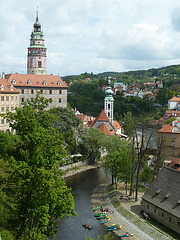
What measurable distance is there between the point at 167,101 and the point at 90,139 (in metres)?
70.4

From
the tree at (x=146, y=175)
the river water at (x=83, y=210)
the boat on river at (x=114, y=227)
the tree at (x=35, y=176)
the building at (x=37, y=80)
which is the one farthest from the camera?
the building at (x=37, y=80)

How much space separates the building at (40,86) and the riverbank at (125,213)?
2832 cm

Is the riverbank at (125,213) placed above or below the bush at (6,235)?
below

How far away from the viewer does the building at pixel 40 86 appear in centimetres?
6419

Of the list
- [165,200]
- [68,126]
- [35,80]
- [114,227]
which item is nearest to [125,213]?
[114,227]

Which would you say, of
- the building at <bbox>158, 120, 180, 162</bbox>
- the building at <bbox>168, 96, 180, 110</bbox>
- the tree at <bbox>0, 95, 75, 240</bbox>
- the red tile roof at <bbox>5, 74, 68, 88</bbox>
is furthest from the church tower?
the building at <bbox>168, 96, 180, 110</bbox>

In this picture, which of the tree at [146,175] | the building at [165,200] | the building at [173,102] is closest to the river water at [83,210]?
the building at [165,200]

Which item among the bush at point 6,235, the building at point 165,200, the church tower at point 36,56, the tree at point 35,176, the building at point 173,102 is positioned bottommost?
the building at point 165,200

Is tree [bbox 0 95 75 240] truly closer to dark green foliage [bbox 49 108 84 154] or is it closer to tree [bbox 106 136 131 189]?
tree [bbox 106 136 131 189]

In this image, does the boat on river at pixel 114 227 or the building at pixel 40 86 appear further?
the building at pixel 40 86

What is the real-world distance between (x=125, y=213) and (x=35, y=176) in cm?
1919

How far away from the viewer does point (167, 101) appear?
121938mm

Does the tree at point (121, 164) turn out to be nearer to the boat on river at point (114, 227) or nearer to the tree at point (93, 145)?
the boat on river at point (114, 227)

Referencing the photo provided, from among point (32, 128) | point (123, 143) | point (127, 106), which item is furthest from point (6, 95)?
point (127, 106)
